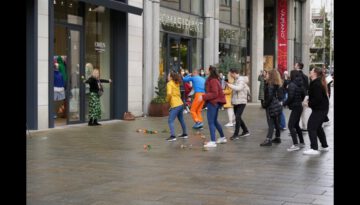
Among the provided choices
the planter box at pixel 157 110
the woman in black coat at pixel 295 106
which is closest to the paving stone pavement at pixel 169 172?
the woman in black coat at pixel 295 106

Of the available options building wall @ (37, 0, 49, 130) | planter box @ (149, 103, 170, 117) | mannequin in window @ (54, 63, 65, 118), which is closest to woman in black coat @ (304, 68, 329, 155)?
building wall @ (37, 0, 49, 130)

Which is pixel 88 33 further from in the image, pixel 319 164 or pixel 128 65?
pixel 319 164

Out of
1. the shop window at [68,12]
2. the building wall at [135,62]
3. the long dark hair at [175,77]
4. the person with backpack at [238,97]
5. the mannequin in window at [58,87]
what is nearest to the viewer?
the long dark hair at [175,77]

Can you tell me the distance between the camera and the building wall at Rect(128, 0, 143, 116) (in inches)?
711

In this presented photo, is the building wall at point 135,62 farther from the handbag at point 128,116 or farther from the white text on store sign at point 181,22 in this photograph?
the white text on store sign at point 181,22

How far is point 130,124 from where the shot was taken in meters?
16.0

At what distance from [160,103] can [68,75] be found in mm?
4408

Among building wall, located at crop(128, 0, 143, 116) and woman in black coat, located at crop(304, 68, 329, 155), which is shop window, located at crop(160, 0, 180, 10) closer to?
building wall, located at crop(128, 0, 143, 116)

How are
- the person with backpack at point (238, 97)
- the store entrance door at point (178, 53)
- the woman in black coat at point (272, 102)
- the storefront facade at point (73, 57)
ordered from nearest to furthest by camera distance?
the woman in black coat at point (272, 102) → the person with backpack at point (238, 97) → the storefront facade at point (73, 57) → the store entrance door at point (178, 53)

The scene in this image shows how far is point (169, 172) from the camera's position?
760cm

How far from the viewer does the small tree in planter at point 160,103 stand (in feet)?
62.1

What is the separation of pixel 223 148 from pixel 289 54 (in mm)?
28314

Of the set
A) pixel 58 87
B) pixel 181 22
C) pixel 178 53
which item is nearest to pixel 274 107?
pixel 58 87
